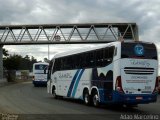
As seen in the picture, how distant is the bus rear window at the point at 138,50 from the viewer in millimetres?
20062

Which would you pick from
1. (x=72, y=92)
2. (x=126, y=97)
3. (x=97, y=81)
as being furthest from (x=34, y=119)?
(x=72, y=92)

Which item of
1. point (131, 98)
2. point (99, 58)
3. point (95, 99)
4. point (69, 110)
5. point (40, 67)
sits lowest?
point (69, 110)

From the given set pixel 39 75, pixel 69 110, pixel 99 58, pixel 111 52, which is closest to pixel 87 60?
pixel 99 58

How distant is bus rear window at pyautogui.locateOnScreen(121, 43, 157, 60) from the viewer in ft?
65.8

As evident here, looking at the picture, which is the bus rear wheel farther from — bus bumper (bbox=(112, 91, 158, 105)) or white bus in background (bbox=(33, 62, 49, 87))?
white bus in background (bbox=(33, 62, 49, 87))

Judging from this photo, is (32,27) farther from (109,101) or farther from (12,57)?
(109,101)

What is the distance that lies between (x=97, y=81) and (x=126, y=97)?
279 cm

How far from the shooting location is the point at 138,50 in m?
20.3

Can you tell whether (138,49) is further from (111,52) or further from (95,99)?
(95,99)

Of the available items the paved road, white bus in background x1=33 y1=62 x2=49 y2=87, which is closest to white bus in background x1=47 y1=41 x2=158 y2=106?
the paved road

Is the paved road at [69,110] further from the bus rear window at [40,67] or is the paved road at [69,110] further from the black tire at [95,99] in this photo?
the bus rear window at [40,67]

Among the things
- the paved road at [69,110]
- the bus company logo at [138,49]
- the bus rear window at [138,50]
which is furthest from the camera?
the bus company logo at [138,49]

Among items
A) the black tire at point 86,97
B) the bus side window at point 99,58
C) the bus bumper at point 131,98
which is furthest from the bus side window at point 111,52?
the black tire at point 86,97

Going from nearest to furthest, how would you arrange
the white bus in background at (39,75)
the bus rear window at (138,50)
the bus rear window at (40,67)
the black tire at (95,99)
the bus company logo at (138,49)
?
the bus rear window at (138,50), the bus company logo at (138,49), the black tire at (95,99), the bus rear window at (40,67), the white bus in background at (39,75)
